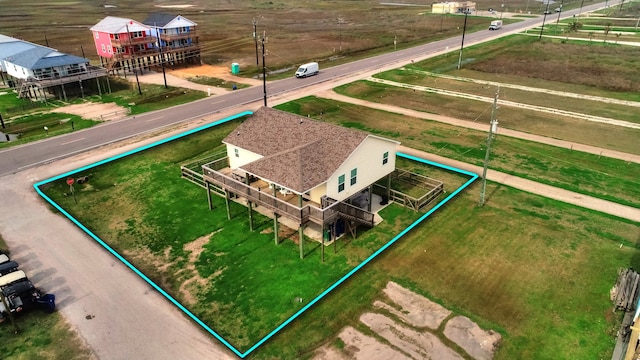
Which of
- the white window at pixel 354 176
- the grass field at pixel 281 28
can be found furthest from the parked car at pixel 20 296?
the grass field at pixel 281 28

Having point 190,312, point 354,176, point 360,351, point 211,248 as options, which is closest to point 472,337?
point 360,351

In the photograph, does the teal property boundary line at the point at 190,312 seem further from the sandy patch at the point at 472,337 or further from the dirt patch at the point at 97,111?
the dirt patch at the point at 97,111

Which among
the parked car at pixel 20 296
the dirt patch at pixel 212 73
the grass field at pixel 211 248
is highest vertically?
the dirt patch at pixel 212 73

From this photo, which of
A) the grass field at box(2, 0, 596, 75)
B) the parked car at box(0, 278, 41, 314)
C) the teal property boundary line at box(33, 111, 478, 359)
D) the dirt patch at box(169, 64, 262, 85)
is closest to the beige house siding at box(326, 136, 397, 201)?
the teal property boundary line at box(33, 111, 478, 359)

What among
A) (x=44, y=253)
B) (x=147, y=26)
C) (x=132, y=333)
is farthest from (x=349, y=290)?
(x=147, y=26)

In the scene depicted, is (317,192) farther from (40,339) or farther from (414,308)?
(40,339)

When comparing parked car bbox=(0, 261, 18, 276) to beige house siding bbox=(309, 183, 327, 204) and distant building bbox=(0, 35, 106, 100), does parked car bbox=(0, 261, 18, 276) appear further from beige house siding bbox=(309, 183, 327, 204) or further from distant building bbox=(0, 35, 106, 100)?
distant building bbox=(0, 35, 106, 100)

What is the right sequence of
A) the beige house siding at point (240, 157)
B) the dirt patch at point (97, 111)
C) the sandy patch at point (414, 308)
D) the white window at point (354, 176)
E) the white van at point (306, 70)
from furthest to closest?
the white van at point (306, 70) → the dirt patch at point (97, 111) → the beige house siding at point (240, 157) → the white window at point (354, 176) → the sandy patch at point (414, 308)
